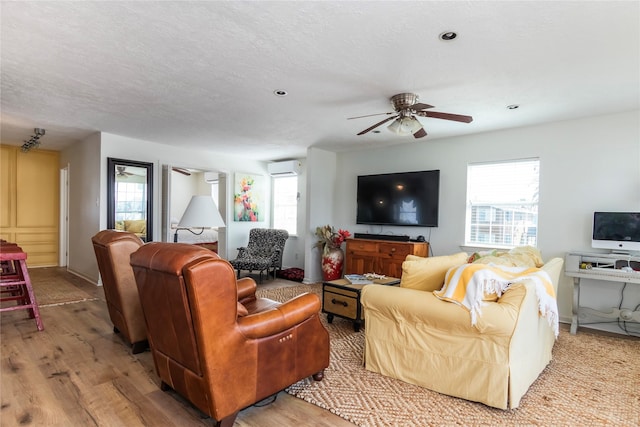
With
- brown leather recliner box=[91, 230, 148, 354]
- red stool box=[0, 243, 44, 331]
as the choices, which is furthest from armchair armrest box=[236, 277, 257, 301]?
red stool box=[0, 243, 44, 331]

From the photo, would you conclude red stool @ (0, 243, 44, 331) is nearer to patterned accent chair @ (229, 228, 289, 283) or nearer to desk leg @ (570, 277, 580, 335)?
patterned accent chair @ (229, 228, 289, 283)

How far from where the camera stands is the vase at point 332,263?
Result: 5.67 m

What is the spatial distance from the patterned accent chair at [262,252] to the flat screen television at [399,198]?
1513 mm

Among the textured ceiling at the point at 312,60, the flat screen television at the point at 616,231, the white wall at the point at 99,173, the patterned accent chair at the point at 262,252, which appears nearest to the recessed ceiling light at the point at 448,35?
the textured ceiling at the point at 312,60

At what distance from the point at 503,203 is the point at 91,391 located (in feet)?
15.5

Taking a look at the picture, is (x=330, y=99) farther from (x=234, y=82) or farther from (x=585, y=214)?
(x=585, y=214)

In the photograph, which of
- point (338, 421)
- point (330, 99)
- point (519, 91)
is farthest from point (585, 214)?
point (338, 421)

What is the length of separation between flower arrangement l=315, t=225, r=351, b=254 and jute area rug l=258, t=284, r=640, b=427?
9.28 feet

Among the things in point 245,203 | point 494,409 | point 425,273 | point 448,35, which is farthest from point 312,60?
point 245,203

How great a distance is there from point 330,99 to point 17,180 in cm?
685

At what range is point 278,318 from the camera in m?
1.97

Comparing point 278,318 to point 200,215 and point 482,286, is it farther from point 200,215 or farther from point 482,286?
point 200,215

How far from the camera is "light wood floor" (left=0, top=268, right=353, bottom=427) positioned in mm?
1953

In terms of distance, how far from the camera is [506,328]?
195 cm
